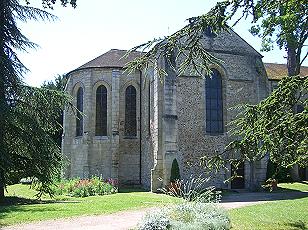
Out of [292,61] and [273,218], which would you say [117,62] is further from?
[273,218]

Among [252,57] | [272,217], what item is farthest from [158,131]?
[272,217]

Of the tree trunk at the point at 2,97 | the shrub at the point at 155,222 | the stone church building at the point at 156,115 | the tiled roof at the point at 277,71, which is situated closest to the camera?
the shrub at the point at 155,222

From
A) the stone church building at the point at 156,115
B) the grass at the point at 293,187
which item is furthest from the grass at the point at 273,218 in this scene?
the grass at the point at 293,187

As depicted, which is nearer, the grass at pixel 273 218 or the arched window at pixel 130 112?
the grass at pixel 273 218

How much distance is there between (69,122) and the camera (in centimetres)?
2639

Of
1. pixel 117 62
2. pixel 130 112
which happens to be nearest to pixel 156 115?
pixel 130 112

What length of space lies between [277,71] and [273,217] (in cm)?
2060

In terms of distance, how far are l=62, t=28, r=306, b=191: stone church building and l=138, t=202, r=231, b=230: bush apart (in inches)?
432

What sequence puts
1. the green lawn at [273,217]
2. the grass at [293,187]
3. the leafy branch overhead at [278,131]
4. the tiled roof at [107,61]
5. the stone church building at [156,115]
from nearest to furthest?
the leafy branch overhead at [278,131]
the green lawn at [273,217]
the stone church building at [156,115]
the grass at [293,187]
the tiled roof at [107,61]

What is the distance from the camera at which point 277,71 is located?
29.2 metres

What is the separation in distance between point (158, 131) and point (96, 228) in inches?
462

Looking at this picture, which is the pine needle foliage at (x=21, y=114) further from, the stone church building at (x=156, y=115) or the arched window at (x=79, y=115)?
the arched window at (x=79, y=115)

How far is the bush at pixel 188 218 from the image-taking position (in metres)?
8.02


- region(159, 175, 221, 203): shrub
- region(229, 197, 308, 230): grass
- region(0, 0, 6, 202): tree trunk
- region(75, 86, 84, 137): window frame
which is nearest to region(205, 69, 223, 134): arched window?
region(159, 175, 221, 203): shrub
